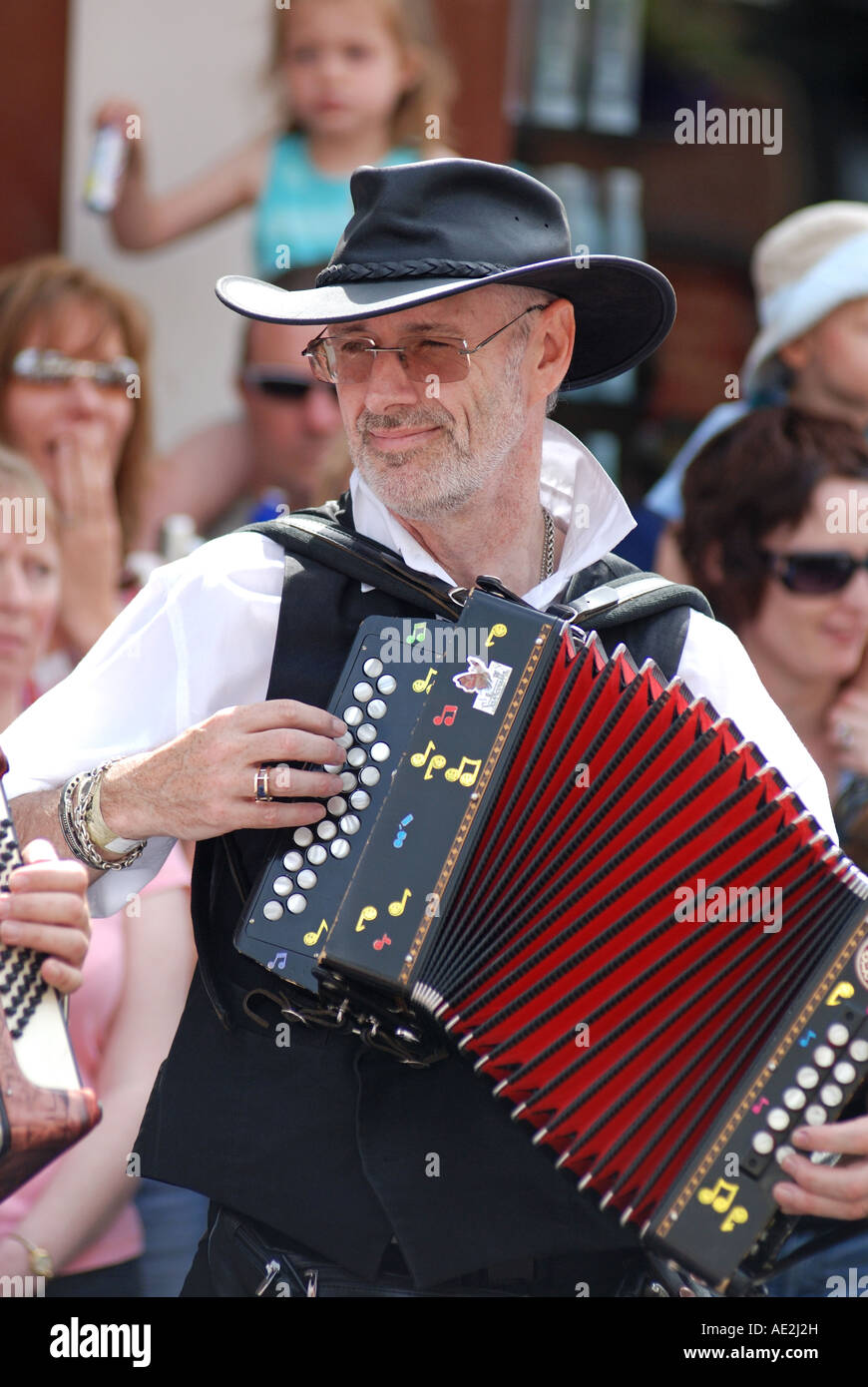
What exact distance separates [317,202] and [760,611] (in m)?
1.83

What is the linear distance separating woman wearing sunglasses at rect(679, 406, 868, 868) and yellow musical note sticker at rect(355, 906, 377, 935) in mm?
1947

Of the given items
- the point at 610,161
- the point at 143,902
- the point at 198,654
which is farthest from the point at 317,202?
the point at 198,654

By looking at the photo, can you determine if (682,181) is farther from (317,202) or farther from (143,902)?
(143,902)

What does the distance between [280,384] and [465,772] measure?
107 inches

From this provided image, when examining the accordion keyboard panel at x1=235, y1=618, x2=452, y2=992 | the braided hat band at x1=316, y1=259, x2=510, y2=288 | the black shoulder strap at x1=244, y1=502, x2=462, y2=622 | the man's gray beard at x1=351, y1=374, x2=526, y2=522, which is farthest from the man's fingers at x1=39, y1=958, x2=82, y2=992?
the braided hat band at x1=316, y1=259, x2=510, y2=288

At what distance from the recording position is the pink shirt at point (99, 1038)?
304 centimetres

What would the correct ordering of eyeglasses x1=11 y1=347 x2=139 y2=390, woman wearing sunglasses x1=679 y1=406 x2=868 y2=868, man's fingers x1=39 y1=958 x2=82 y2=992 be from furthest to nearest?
eyeglasses x1=11 y1=347 x2=139 y2=390, woman wearing sunglasses x1=679 y1=406 x2=868 y2=868, man's fingers x1=39 y1=958 x2=82 y2=992

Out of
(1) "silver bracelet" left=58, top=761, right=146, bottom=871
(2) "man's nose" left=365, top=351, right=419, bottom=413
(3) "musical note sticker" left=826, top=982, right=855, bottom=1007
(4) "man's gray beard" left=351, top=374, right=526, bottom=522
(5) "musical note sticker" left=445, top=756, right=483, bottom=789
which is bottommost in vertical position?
(3) "musical note sticker" left=826, top=982, right=855, bottom=1007

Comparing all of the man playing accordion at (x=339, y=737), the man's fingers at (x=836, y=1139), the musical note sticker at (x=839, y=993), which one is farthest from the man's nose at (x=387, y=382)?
the man's fingers at (x=836, y=1139)

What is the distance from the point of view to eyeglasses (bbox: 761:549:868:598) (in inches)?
148

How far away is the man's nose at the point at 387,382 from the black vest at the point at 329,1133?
0.27m

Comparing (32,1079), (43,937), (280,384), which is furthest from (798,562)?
(32,1079)

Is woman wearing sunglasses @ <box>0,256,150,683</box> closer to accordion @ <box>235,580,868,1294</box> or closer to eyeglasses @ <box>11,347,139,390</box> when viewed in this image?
eyeglasses @ <box>11,347,139,390</box>

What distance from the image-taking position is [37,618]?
3.65m
